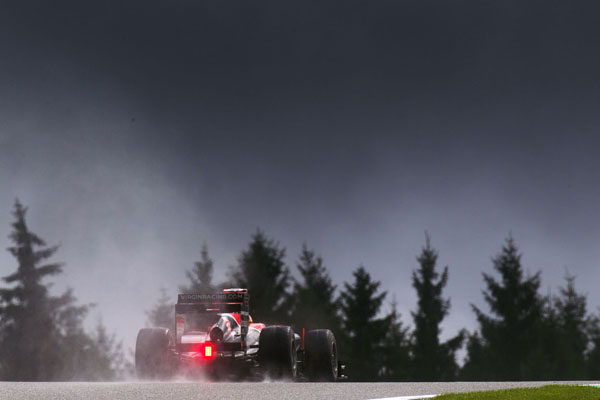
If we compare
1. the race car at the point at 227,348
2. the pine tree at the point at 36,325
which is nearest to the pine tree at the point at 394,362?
the pine tree at the point at 36,325

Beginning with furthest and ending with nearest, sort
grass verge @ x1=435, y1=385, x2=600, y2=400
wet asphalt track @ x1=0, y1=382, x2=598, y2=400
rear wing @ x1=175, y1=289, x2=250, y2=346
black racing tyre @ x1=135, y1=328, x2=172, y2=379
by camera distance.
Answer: rear wing @ x1=175, y1=289, x2=250, y2=346 → black racing tyre @ x1=135, y1=328, x2=172, y2=379 → wet asphalt track @ x1=0, y1=382, x2=598, y2=400 → grass verge @ x1=435, y1=385, x2=600, y2=400

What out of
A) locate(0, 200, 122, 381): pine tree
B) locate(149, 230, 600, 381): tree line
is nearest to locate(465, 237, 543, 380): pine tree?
locate(149, 230, 600, 381): tree line

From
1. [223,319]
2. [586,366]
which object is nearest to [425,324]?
[586,366]

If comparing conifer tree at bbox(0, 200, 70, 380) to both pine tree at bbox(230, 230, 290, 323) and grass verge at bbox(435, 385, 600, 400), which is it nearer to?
pine tree at bbox(230, 230, 290, 323)

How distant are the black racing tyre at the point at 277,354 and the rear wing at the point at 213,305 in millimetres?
1142

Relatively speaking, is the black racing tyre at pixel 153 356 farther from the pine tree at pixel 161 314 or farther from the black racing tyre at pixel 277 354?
the pine tree at pixel 161 314

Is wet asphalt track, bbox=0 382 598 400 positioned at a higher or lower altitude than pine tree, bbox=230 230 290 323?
lower

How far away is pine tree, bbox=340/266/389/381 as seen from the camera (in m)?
51.2

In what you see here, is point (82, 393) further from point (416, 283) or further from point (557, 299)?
point (557, 299)

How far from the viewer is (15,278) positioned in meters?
51.7

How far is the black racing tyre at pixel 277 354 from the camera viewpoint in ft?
64.6

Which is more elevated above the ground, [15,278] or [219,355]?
[15,278]

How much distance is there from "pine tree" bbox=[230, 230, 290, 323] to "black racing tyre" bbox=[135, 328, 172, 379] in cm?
2793

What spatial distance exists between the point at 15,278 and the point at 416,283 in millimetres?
29099
